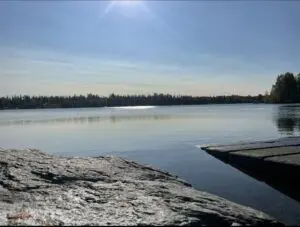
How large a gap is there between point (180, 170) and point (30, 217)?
10.2m

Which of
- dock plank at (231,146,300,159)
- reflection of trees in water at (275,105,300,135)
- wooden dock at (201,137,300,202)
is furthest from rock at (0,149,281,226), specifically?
reflection of trees in water at (275,105,300,135)

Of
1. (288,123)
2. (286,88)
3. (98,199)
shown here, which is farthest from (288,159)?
(286,88)

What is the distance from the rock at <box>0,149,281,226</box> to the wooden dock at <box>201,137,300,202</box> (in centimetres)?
403

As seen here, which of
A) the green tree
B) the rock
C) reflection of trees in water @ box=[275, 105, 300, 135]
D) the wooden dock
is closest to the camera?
the rock

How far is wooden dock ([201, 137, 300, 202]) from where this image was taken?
1330 cm

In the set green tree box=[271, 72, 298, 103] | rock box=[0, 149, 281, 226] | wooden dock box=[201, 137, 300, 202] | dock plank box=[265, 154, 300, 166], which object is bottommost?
wooden dock box=[201, 137, 300, 202]

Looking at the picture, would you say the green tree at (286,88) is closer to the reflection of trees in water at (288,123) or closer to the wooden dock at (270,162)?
the reflection of trees in water at (288,123)

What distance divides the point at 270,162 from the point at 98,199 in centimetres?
875

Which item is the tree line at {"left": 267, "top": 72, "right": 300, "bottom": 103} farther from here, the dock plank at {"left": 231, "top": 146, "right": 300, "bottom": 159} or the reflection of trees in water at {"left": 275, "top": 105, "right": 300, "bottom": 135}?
the dock plank at {"left": 231, "top": 146, "right": 300, "bottom": 159}

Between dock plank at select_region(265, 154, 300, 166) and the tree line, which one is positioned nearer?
dock plank at select_region(265, 154, 300, 166)

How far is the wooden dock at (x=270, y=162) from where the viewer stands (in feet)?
43.6

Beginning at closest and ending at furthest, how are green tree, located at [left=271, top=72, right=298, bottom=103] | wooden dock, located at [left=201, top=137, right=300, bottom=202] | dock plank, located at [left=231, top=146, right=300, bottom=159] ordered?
wooden dock, located at [left=201, top=137, right=300, bottom=202], dock plank, located at [left=231, top=146, right=300, bottom=159], green tree, located at [left=271, top=72, right=298, bottom=103]

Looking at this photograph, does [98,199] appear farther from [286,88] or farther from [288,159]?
[286,88]

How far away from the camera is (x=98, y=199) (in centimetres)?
826
